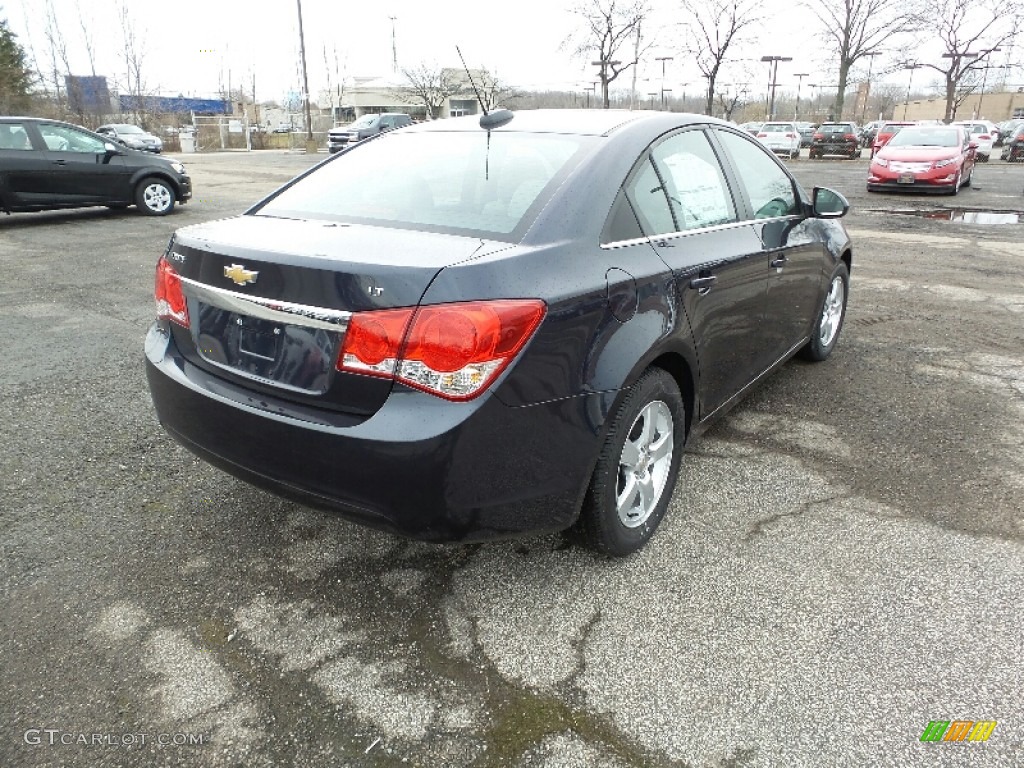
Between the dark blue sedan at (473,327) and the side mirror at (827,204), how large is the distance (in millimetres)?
1259

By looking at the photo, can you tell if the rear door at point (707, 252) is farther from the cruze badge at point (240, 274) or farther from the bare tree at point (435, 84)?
the bare tree at point (435, 84)

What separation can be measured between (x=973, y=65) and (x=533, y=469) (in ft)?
171

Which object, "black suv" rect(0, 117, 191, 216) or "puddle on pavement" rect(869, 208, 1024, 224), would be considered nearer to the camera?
Result: "black suv" rect(0, 117, 191, 216)

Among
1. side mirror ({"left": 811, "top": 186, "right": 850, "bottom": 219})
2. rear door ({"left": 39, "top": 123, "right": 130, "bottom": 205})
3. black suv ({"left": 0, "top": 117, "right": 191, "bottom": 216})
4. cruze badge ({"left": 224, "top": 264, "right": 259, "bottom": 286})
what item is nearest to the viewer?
cruze badge ({"left": 224, "top": 264, "right": 259, "bottom": 286})

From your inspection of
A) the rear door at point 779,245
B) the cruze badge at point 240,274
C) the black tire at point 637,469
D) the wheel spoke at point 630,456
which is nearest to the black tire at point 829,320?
the rear door at point 779,245

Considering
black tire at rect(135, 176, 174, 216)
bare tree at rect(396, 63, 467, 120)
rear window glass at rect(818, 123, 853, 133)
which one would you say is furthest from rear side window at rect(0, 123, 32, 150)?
bare tree at rect(396, 63, 467, 120)

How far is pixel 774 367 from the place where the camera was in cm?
396

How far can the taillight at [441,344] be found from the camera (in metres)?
2.01

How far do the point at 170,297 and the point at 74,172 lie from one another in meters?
10.8

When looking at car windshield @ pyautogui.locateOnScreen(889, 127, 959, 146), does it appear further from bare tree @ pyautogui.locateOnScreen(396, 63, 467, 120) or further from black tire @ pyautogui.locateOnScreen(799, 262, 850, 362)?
bare tree @ pyautogui.locateOnScreen(396, 63, 467, 120)

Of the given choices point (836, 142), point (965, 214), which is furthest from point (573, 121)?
point (836, 142)

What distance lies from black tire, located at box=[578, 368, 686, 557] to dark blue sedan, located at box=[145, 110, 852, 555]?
10mm

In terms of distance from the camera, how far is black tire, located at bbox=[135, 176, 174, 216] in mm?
12297

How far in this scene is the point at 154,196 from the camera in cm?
1248
